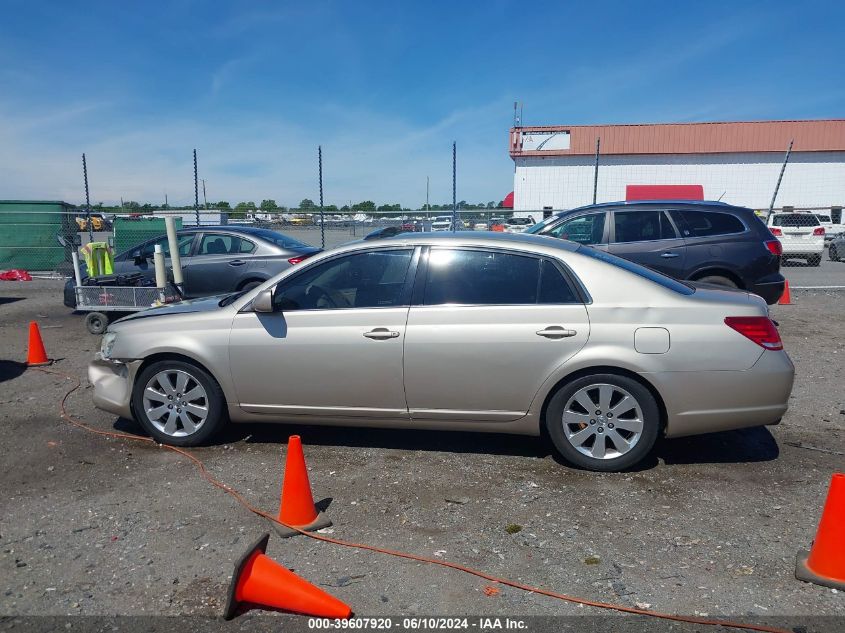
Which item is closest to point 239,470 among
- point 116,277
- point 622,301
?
point 622,301

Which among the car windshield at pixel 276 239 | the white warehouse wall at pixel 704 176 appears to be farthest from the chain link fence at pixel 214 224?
the white warehouse wall at pixel 704 176

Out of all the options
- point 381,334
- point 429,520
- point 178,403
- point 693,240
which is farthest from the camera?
point 693,240

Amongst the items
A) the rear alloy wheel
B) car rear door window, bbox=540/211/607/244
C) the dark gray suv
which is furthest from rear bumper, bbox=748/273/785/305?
the rear alloy wheel

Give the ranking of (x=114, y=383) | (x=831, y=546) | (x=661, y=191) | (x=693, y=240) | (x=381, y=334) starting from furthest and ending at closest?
(x=661, y=191) → (x=693, y=240) → (x=114, y=383) → (x=381, y=334) → (x=831, y=546)

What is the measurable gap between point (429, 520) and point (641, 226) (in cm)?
634

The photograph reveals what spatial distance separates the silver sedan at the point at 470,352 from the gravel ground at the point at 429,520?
12.8 inches

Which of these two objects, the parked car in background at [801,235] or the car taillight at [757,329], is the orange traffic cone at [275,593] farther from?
the parked car in background at [801,235]

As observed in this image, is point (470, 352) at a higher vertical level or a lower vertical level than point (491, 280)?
lower

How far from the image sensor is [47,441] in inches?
191

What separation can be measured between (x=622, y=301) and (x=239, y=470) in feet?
9.35

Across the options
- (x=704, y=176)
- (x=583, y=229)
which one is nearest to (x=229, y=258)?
(x=583, y=229)

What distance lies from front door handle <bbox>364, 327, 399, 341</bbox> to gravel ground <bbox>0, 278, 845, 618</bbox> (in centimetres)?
91

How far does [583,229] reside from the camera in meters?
8.92

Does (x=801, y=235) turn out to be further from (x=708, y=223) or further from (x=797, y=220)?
(x=708, y=223)
